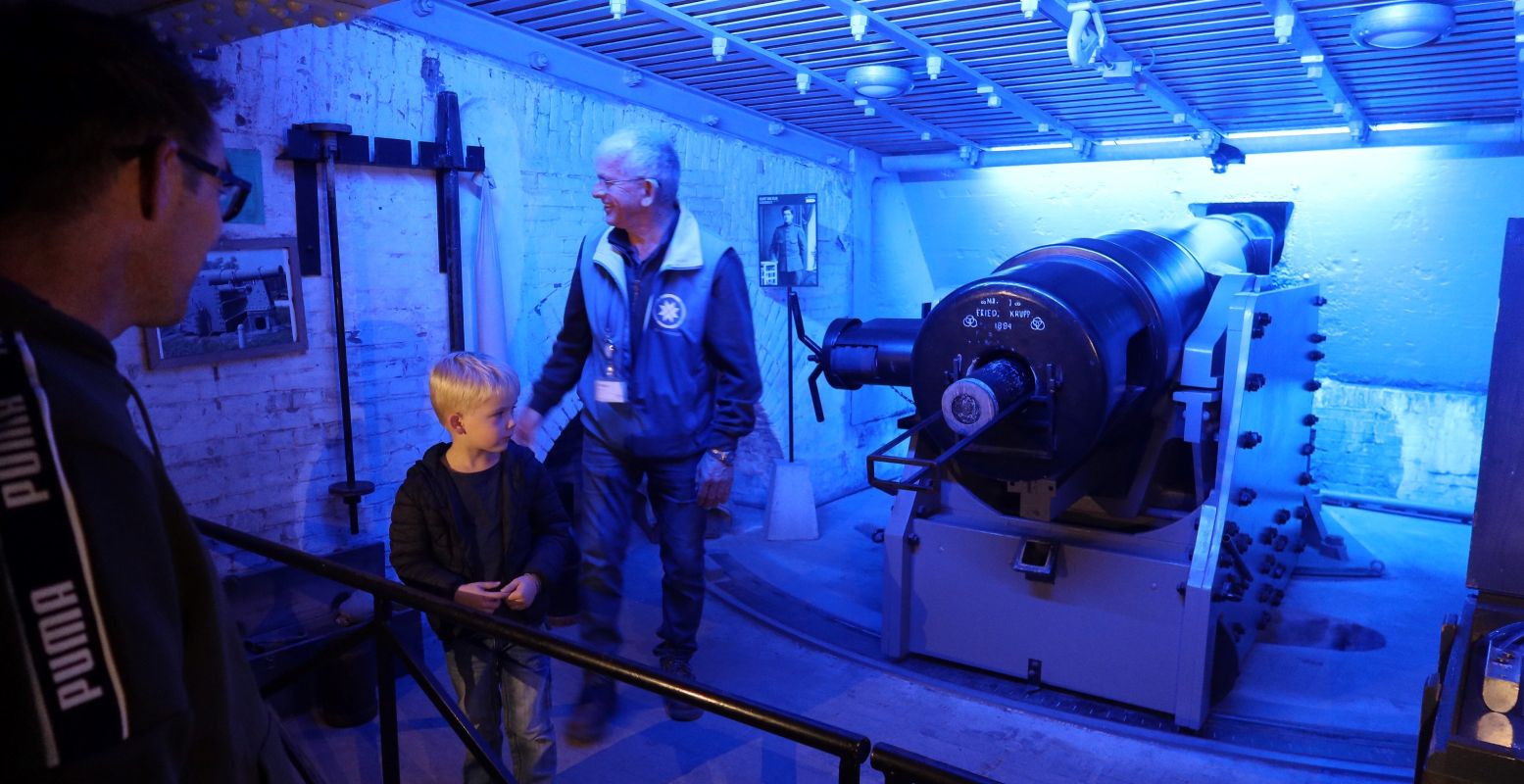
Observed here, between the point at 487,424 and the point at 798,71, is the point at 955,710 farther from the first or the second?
the point at 798,71

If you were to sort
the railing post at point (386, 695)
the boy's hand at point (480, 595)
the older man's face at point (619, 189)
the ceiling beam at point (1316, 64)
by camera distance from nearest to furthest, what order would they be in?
1. the railing post at point (386, 695)
2. the boy's hand at point (480, 595)
3. the older man's face at point (619, 189)
4. the ceiling beam at point (1316, 64)

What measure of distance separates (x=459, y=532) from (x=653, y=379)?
3.30 ft

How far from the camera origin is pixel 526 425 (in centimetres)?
357

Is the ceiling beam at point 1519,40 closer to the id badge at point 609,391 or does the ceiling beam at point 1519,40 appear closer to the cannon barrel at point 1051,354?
the cannon barrel at point 1051,354

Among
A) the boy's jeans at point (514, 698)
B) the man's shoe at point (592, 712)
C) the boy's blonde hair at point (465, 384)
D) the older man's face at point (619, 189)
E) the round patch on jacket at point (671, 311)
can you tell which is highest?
the older man's face at point (619, 189)

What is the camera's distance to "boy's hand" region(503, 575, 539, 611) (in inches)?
103

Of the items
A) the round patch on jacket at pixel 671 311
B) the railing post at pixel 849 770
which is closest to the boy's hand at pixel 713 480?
the round patch on jacket at pixel 671 311

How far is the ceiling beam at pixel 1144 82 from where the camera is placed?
4227mm

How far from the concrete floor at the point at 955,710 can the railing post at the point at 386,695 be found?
3.29ft

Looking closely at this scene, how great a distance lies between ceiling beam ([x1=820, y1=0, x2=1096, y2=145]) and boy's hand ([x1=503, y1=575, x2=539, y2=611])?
283 cm

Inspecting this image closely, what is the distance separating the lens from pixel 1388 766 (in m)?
3.57

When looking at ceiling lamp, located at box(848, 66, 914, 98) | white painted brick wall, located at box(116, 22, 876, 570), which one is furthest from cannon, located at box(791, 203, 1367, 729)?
white painted brick wall, located at box(116, 22, 876, 570)

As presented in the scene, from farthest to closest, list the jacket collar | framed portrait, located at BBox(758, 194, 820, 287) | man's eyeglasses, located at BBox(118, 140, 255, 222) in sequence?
framed portrait, located at BBox(758, 194, 820, 287), the jacket collar, man's eyeglasses, located at BBox(118, 140, 255, 222)

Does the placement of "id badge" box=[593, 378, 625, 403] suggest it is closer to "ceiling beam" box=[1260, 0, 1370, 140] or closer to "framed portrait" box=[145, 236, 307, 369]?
"framed portrait" box=[145, 236, 307, 369]
